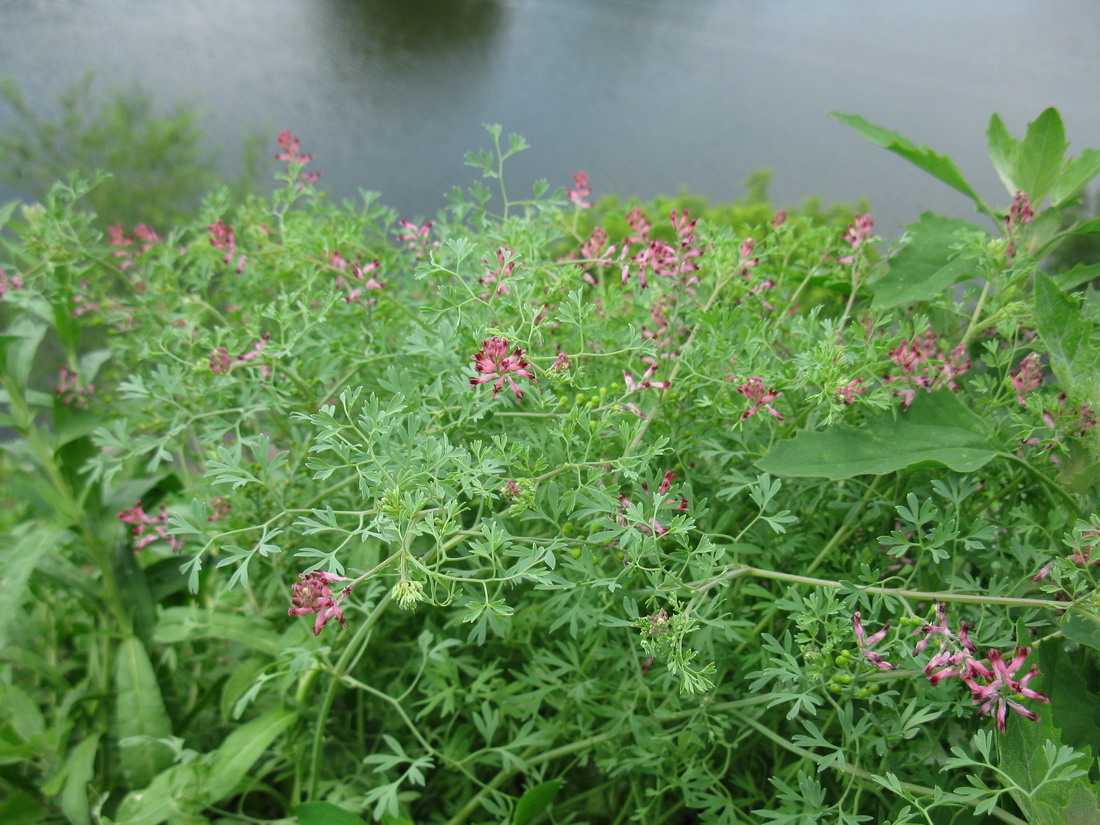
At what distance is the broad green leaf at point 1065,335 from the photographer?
620 millimetres

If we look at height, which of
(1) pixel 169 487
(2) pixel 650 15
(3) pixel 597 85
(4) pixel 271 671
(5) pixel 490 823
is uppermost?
(2) pixel 650 15

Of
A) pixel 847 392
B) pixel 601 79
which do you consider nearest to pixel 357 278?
pixel 847 392

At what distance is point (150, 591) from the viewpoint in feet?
3.47

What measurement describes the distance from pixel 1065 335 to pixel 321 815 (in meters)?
0.68

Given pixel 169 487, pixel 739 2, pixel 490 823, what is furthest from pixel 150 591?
pixel 739 2

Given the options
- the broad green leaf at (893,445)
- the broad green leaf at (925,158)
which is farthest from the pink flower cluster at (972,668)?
the broad green leaf at (925,158)

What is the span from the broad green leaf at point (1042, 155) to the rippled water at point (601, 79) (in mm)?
2513

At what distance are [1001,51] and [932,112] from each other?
0.76m

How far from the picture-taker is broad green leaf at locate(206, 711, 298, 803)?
79 centimetres

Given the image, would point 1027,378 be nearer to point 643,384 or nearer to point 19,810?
point 643,384

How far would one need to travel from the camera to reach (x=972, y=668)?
20.4 inches

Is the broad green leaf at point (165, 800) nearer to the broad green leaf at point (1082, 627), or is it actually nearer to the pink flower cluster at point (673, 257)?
the pink flower cluster at point (673, 257)

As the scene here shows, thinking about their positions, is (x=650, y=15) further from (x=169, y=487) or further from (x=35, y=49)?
(x=169, y=487)

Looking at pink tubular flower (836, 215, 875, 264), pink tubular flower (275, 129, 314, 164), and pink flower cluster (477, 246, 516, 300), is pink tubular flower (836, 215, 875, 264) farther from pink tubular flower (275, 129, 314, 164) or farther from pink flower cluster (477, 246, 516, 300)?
pink tubular flower (275, 129, 314, 164)
